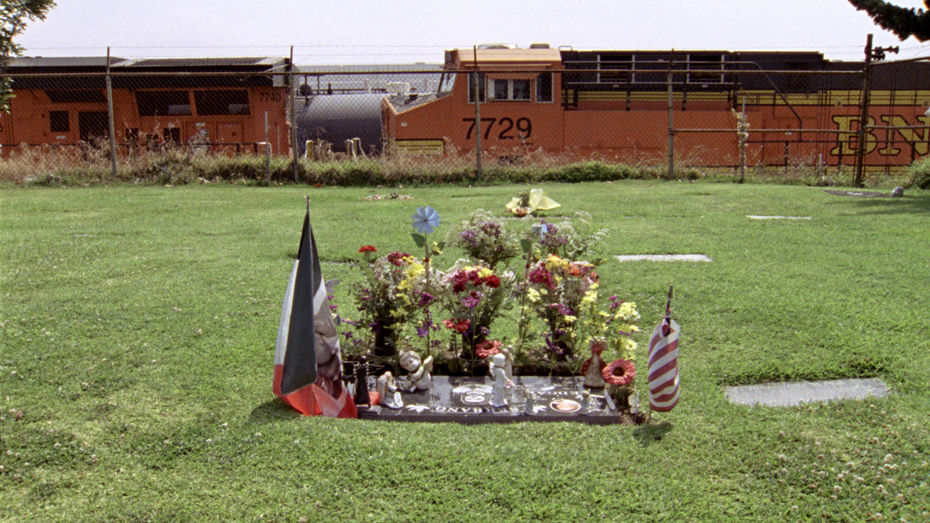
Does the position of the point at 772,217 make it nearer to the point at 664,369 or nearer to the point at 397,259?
the point at 397,259

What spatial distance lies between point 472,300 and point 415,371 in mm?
516

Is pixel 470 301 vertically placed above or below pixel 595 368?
above

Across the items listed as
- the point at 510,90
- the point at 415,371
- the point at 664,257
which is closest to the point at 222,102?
the point at 510,90

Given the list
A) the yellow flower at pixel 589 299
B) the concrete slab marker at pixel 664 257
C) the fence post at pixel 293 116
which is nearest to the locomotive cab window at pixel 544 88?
the fence post at pixel 293 116

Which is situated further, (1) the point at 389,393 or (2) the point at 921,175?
(2) the point at 921,175

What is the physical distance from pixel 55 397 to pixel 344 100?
17.9 meters

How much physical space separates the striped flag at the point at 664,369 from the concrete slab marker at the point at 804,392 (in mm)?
545

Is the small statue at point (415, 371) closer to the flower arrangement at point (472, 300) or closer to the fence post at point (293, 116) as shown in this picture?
the flower arrangement at point (472, 300)

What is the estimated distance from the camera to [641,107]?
18.4 meters

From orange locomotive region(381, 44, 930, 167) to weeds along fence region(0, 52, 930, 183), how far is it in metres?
0.04

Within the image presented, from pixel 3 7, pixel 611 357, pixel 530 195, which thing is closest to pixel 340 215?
pixel 530 195

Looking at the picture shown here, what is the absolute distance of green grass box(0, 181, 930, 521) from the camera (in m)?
2.87

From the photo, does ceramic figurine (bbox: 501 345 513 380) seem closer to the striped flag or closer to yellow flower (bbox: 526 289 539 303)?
yellow flower (bbox: 526 289 539 303)

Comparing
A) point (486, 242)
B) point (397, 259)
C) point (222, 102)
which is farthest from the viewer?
point (222, 102)
